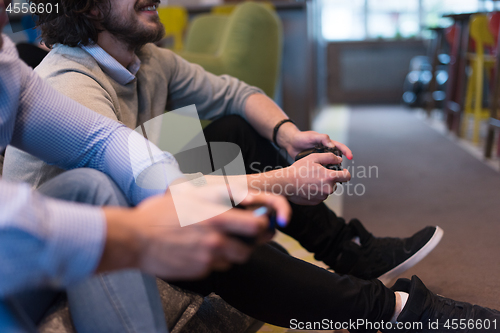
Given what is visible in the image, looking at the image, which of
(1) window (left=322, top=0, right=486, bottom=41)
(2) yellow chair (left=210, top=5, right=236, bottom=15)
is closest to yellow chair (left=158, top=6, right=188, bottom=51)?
(2) yellow chair (left=210, top=5, right=236, bottom=15)

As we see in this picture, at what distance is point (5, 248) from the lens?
1.23 ft

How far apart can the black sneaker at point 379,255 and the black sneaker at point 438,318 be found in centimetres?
22

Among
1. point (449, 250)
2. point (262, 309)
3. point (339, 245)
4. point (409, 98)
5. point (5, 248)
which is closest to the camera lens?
point (5, 248)

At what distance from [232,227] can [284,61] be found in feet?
8.73

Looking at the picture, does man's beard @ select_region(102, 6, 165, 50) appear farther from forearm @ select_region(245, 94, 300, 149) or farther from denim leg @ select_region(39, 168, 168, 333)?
denim leg @ select_region(39, 168, 168, 333)

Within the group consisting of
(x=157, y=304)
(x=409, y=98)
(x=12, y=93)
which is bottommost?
(x=409, y=98)

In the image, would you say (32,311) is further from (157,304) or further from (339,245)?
(339,245)

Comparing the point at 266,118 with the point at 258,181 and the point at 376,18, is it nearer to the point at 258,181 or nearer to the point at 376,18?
the point at 258,181

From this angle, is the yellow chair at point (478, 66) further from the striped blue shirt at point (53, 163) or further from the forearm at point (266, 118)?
the striped blue shirt at point (53, 163)

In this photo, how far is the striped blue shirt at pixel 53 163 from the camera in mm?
377

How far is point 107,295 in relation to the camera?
1.74ft

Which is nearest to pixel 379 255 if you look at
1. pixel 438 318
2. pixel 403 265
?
pixel 403 265

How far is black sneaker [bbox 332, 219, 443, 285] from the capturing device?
0.97 meters

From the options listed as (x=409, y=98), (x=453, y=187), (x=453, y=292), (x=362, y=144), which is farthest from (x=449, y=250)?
(x=409, y=98)
